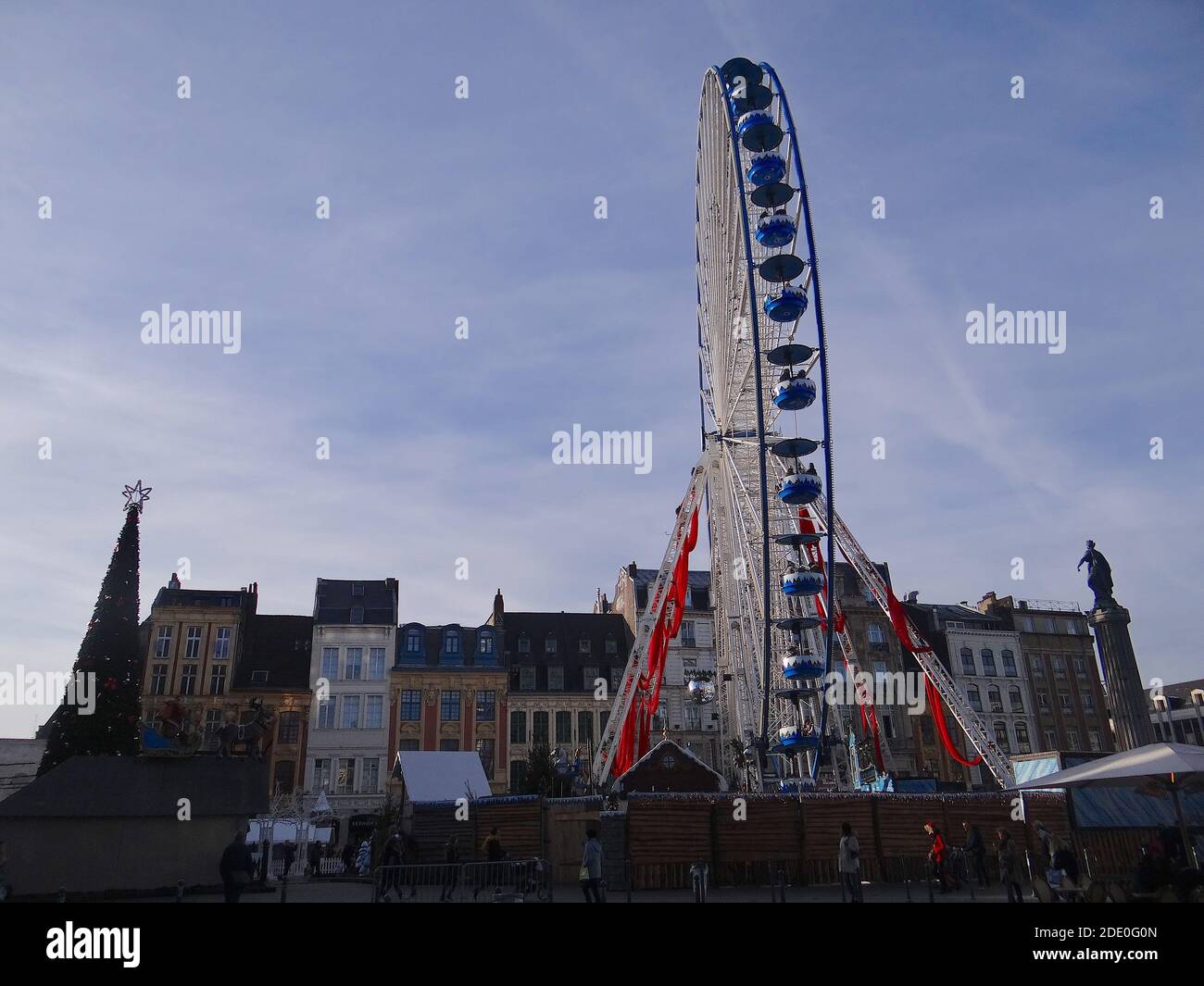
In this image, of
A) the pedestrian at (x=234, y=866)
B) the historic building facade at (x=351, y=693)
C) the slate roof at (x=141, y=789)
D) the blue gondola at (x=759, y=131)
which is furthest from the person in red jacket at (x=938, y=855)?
the historic building facade at (x=351, y=693)

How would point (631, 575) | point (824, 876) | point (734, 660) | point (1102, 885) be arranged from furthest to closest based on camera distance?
point (631, 575) < point (734, 660) < point (824, 876) < point (1102, 885)

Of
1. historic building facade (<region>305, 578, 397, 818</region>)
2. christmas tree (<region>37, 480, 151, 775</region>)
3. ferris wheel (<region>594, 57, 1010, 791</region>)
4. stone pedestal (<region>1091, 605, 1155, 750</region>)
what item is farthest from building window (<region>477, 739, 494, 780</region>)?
stone pedestal (<region>1091, 605, 1155, 750</region>)

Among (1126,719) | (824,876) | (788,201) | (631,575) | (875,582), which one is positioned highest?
(788,201)

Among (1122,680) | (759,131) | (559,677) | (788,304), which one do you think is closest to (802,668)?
(1122,680)

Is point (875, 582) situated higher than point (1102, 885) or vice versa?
point (875, 582)

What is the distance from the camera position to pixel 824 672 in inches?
1222

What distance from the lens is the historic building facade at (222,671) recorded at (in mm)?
52812

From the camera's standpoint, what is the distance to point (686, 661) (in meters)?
61.2

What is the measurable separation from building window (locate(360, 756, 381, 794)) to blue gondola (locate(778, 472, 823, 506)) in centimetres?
3443

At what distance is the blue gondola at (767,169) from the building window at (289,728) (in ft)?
134

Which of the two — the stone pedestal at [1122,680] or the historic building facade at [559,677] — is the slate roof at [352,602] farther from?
the stone pedestal at [1122,680]

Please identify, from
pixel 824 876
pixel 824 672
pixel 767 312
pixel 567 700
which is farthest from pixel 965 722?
pixel 567 700
